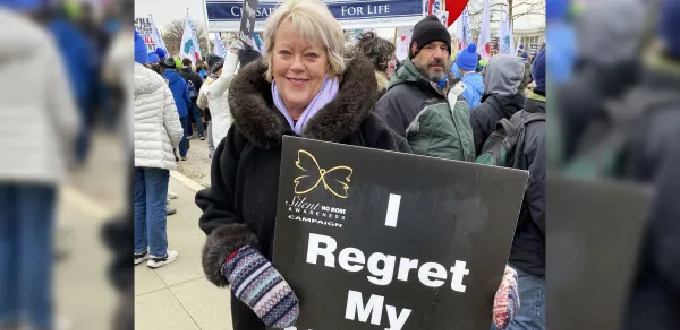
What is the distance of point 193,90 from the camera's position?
11.4 meters

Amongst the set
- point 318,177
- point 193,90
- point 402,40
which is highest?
point 402,40

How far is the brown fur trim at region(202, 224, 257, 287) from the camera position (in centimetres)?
162

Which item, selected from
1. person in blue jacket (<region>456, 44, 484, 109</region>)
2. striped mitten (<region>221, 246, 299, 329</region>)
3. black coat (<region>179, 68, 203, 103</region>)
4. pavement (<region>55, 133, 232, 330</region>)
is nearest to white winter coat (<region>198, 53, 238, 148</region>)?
person in blue jacket (<region>456, 44, 484, 109</region>)

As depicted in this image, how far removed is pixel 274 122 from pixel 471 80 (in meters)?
4.76

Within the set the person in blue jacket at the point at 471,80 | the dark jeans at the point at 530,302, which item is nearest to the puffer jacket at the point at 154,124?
the dark jeans at the point at 530,302

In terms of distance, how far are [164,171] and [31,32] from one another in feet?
13.4

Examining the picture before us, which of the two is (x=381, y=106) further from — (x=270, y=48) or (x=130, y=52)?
(x=130, y=52)

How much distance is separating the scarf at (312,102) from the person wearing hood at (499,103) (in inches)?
86.8

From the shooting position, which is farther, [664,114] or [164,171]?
[164,171]

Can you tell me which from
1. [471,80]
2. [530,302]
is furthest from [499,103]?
[471,80]

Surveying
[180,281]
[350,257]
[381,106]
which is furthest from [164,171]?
[350,257]

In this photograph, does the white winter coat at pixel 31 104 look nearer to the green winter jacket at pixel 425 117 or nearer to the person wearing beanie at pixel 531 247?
the person wearing beanie at pixel 531 247

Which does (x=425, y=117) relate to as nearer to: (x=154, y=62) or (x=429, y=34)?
(x=429, y=34)

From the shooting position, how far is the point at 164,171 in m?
4.18
